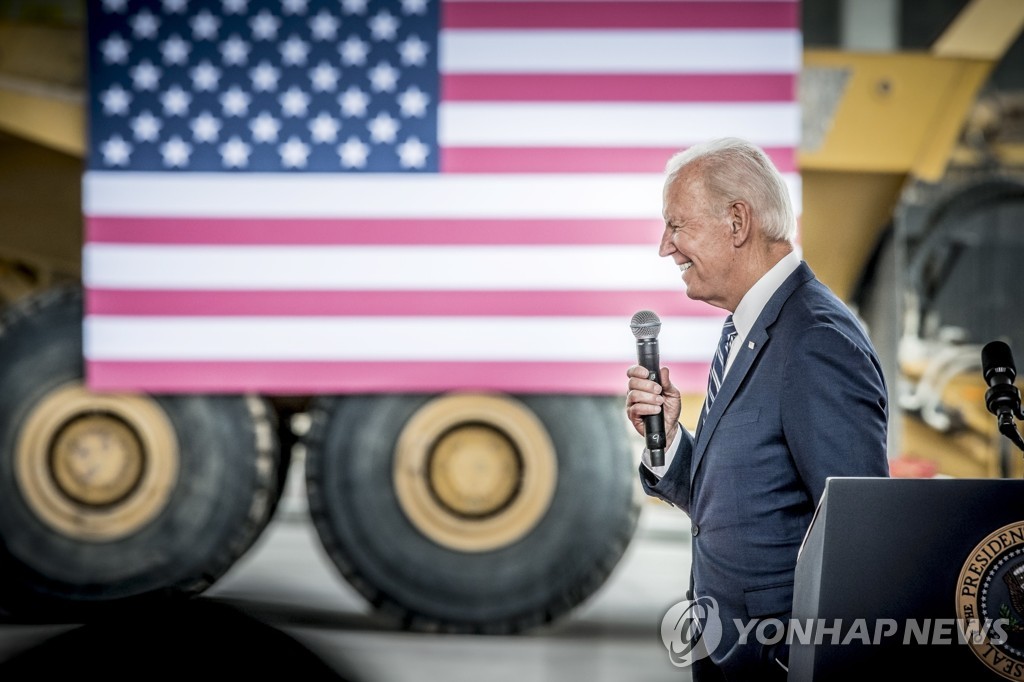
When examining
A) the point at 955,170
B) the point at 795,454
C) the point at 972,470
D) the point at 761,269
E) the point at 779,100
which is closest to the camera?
the point at 795,454

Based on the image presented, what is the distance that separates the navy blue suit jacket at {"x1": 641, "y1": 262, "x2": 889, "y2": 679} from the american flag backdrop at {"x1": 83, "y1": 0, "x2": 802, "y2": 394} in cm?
238

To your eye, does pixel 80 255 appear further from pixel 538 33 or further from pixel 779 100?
pixel 779 100

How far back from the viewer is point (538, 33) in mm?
4309

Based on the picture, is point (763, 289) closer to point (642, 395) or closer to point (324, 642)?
point (642, 395)

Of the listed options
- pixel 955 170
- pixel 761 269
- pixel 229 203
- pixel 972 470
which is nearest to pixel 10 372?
pixel 229 203

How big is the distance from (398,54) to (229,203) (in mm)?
804

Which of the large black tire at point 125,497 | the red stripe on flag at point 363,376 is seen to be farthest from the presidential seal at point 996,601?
the large black tire at point 125,497

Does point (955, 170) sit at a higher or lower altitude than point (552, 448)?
higher

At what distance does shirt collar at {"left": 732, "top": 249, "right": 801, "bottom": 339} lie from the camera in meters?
1.85

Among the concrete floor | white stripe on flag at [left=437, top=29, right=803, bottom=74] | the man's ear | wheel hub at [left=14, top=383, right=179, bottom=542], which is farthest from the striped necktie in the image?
wheel hub at [left=14, top=383, right=179, bottom=542]

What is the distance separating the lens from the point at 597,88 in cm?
429

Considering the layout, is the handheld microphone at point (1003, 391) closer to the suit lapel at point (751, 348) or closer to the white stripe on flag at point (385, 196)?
the suit lapel at point (751, 348)

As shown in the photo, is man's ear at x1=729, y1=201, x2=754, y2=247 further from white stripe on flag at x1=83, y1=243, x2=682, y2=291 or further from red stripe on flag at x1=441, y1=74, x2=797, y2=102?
red stripe on flag at x1=441, y1=74, x2=797, y2=102

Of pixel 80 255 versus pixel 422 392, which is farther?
pixel 80 255
